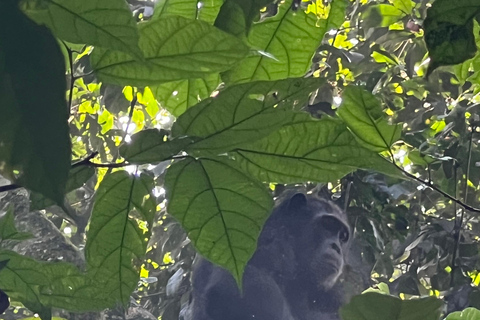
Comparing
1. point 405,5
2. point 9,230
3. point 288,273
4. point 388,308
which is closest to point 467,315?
point 388,308

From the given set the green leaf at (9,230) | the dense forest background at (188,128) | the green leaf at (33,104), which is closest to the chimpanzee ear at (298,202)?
the dense forest background at (188,128)

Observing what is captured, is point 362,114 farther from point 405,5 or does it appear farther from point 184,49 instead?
point 405,5

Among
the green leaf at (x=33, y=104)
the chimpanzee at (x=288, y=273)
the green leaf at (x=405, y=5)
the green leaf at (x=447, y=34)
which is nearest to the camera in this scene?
→ the green leaf at (x=33, y=104)

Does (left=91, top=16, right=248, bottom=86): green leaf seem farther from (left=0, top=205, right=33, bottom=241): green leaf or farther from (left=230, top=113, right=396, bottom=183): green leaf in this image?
(left=0, top=205, right=33, bottom=241): green leaf

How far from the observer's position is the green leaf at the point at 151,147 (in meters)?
0.33

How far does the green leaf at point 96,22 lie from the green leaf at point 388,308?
0.18 meters

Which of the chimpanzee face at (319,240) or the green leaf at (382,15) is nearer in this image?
the green leaf at (382,15)

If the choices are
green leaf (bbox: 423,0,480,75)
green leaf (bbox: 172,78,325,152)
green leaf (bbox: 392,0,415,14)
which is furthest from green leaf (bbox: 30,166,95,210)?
green leaf (bbox: 392,0,415,14)

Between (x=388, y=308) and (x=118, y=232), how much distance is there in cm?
17

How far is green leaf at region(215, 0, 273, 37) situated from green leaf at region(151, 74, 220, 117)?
63mm

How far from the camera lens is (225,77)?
394 millimetres

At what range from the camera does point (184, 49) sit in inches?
12.3

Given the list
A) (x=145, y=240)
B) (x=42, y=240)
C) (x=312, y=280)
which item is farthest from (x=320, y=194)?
(x=145, y=240)

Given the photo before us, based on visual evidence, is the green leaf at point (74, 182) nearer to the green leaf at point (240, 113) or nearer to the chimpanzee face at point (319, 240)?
the green leaf at point (240, 113)
